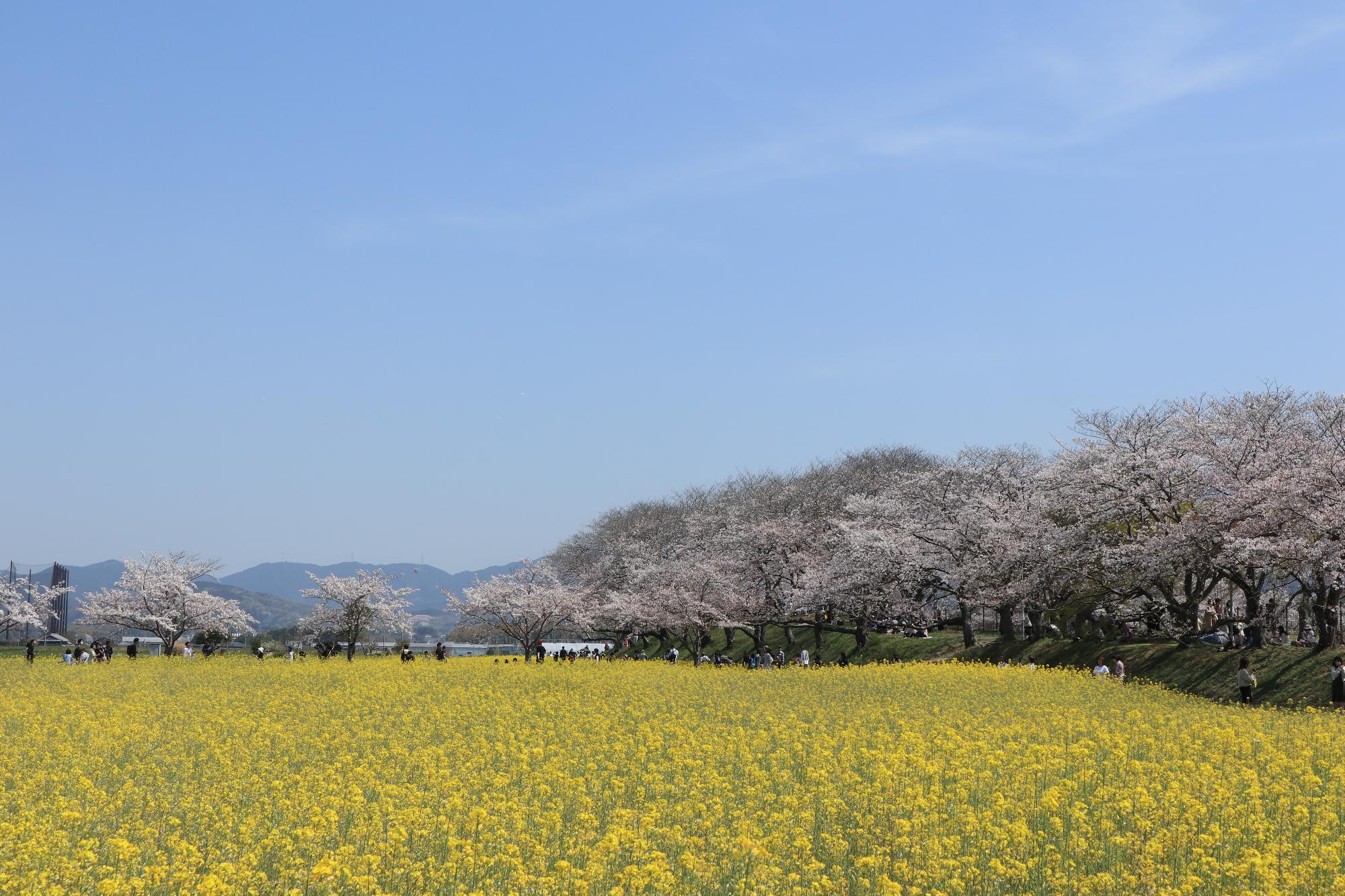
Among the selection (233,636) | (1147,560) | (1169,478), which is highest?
(1169,478)

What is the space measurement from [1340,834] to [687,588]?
184 feet

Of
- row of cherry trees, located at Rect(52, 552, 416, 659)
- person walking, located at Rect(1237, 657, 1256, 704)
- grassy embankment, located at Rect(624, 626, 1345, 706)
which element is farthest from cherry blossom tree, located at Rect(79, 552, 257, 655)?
person walking, located at Rect(1237, 657, 1256, 704)

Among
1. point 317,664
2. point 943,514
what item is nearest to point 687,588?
point 943,514

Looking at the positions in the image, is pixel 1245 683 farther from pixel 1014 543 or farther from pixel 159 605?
pixel 159 605

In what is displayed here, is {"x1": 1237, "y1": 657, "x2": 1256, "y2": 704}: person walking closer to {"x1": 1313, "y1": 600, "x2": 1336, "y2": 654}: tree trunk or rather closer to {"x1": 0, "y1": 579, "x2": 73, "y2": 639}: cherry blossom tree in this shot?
{"x1": 1313, "y1": 600, "x2": 1336, "y2": 654}: tree trunk

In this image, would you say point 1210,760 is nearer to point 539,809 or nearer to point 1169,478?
point 539,809

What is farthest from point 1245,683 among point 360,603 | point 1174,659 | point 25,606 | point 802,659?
point 25,606

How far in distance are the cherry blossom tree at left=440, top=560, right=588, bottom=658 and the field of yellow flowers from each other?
4340 centimetres

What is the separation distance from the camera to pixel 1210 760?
16.0 metres

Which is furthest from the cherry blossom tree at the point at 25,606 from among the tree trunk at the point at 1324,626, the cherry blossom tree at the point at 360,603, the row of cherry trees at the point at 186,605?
the tree trunk at the point at 1324,626

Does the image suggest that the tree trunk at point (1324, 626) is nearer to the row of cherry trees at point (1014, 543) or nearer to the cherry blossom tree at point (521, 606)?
the row of cherry trees at point (1014, 543)

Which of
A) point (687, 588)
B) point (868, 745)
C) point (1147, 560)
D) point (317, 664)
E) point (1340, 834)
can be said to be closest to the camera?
point (1340, 834)

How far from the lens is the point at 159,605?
66812 millimetres

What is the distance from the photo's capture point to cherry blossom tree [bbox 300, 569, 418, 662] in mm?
69750
